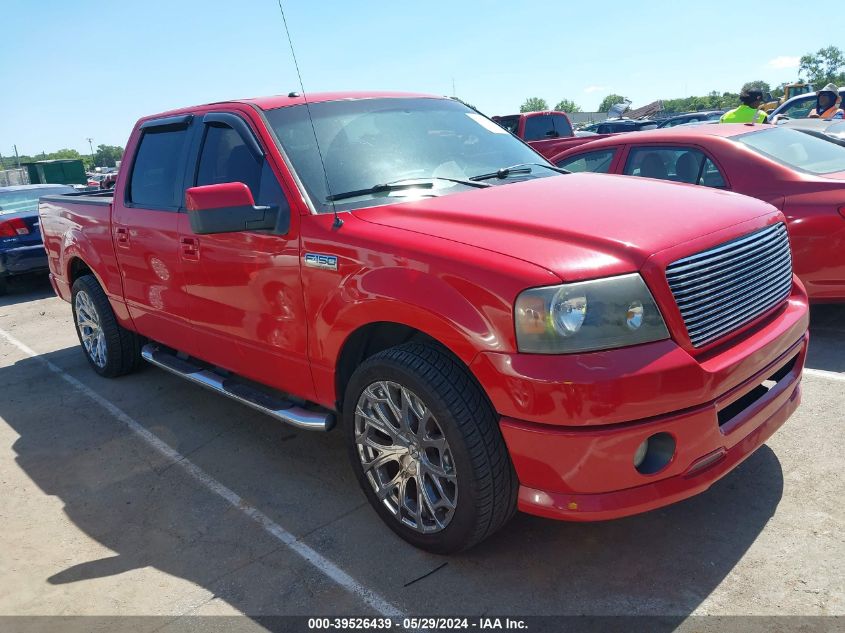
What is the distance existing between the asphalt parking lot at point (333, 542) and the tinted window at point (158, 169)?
1551 mm

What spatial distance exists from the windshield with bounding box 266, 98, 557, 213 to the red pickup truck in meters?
0.01

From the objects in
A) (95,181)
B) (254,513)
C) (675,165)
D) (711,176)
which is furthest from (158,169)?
(95,181)

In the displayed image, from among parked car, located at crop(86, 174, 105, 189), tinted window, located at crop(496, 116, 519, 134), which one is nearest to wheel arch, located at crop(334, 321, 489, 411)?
tinted window, located at crop(496, 116, 519, 134)

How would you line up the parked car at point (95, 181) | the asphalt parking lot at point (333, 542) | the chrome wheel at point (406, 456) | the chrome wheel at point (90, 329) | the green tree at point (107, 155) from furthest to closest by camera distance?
1. the green tree at point (107, 155)
2. the parked car at point (95, 181)
3. the chrome wheel at point (90, 329)
4. the chrome wheel at point (406, 456)
5. the asphalt parking lot at point (333, 542)

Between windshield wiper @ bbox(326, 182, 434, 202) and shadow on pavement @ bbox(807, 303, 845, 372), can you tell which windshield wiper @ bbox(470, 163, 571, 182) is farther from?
shadow on pavement @ bbox(807, 303, 845, 372)

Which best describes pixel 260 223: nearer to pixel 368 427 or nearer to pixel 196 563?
pixel 368 427

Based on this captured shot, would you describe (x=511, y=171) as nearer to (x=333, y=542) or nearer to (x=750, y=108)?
(x=333, y=542)

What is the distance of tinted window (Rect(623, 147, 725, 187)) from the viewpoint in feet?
18.4

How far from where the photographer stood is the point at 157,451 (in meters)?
4.38

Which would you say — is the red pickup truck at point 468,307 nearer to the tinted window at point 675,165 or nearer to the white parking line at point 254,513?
the white parking line at point 254,513

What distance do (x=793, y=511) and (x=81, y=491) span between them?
3.65 metres

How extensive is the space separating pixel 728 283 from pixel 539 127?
475 inches

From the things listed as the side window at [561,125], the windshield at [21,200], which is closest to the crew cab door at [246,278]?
the windshield at [21,200]

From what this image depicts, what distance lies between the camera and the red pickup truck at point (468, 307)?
2467mm
